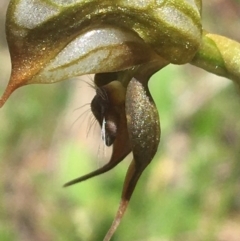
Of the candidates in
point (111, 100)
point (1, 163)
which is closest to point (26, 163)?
point (1, 163)

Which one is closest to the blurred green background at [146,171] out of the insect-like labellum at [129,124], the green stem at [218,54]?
the insect-like labellum at [129,124]

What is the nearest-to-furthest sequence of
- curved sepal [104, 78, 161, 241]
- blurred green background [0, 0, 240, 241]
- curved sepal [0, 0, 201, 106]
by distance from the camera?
curved sepal [0, 0, 201, 106], curved sepal [104, 78, 161, 241], blurred green background [0, 0, 240, 241]

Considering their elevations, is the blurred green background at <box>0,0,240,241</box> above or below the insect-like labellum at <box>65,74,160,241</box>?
below

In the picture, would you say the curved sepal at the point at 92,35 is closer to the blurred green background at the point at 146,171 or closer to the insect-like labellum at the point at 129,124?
the insect-like labellum at the point at 129,124

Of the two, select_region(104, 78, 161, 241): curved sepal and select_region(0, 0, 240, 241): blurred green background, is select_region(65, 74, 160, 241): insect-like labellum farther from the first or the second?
select_region(0, 0, 240, 241): blurred green background

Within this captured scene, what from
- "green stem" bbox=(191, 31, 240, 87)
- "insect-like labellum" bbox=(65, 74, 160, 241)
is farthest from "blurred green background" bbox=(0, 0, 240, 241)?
"green stem" bbox=(191, 31, 240, 87)

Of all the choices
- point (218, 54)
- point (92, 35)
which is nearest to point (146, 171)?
point (218, 54)

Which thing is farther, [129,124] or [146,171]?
[146,171]

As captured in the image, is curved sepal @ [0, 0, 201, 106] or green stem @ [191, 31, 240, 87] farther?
green stem @ [191, 31, 240, 87]

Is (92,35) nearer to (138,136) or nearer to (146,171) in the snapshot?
(138,136)
